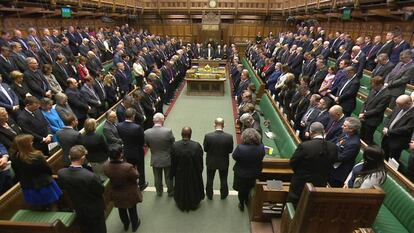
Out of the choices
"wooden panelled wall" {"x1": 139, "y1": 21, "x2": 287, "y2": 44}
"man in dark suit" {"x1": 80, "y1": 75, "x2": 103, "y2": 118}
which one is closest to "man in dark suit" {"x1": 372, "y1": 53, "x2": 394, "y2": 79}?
"man in dark suit" {"x1": 80, "y1": 75, "x2": 103, "y2": 118}

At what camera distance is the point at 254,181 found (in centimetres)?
373

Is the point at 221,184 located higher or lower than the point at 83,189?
lower


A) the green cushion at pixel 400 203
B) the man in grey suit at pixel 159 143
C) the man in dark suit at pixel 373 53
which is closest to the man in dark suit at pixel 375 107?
the green cushion at pixel 400 203

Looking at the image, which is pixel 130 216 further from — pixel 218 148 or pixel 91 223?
pixel 218 148

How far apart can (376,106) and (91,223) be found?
437cm

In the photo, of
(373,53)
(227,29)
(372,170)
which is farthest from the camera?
(227,29)

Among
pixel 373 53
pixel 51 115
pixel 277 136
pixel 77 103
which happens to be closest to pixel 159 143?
pixel 51 115

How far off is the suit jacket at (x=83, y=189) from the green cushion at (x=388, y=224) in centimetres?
288

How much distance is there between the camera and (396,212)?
9.75ft

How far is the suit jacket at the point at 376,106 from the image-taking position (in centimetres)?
432

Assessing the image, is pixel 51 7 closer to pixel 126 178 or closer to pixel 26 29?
pixel 26 29

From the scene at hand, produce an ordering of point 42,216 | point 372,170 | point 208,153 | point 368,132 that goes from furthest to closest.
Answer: point 368,132
point 208,153
point 42,216
point 372,170

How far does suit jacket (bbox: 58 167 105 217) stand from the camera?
107 inches

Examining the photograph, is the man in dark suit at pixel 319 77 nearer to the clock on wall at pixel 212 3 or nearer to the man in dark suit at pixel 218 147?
the man in dark suit at pixel 218 147
